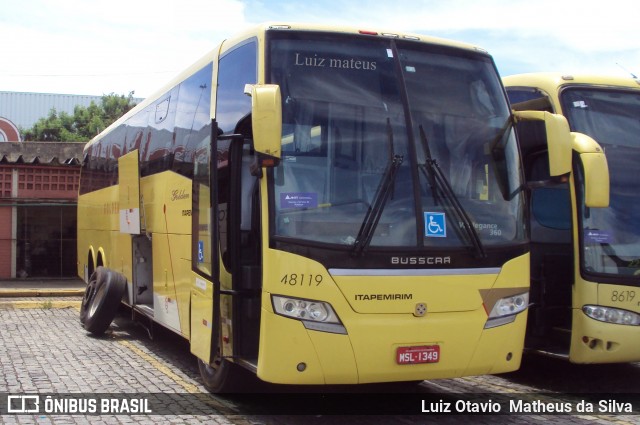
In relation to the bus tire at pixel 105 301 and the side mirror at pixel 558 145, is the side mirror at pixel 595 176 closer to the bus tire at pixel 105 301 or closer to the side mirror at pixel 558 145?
the side mirror at pixel 558 145

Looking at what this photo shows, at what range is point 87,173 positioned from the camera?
1572 centimetres

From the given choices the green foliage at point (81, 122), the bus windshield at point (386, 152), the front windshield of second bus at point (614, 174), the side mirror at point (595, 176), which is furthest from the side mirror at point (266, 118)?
the green foliage at point (81, 122)

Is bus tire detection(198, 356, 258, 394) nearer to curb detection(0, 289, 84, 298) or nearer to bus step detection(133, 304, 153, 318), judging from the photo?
bus step detection(133, 304, 153, 318)

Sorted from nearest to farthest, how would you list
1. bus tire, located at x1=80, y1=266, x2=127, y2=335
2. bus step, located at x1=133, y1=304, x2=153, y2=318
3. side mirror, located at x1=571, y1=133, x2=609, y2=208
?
side mirror, located at x1=571, y1=133, x2=609, y2=208
bus step, located at x1=133, y1=304, x2=153, y2=318
bus tire, located at x1=80, y1=266, x2=127, y2=335

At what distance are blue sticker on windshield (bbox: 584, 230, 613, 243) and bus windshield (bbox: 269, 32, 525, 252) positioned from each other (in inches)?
64.3

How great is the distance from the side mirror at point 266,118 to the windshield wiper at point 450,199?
4.32 feet

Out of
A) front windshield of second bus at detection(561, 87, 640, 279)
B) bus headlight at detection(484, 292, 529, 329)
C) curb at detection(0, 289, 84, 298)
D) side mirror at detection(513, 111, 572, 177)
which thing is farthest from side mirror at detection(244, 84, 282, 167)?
curb at detection(0, 289, 84, 298)

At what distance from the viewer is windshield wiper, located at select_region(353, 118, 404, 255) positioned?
591 centimetres

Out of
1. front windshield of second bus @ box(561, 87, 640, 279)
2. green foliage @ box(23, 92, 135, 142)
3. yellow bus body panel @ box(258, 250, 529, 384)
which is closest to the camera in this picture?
yellow bus body panel @ box(258, 250, 529, 384)

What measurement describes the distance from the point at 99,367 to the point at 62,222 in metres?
11.8

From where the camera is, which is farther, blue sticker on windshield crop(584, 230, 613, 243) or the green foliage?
the green foliage

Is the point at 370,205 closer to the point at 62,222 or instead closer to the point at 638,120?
the point at 638,120

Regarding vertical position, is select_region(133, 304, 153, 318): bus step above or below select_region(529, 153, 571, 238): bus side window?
below

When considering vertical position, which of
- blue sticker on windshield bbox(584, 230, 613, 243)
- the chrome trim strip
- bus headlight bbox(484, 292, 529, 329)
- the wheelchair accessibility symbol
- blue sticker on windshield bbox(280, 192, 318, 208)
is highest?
blue sticker on windshield bbox(280, 192, 318, 208)
